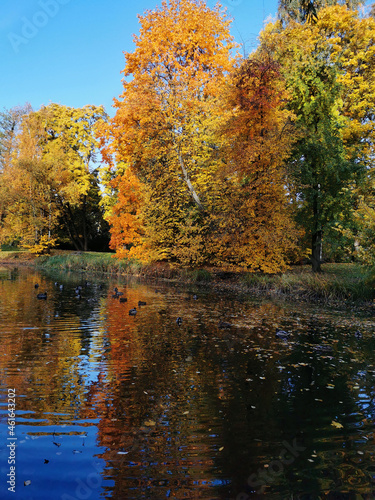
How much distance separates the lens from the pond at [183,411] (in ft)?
Answer: 14.3

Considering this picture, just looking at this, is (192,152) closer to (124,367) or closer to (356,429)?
(124,367)

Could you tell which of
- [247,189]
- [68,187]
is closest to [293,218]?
[247,189]

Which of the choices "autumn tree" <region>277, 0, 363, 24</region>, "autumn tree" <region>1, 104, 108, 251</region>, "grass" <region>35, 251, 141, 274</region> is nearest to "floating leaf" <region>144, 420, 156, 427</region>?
"grass" <region>35, 251, 141, 274</region>

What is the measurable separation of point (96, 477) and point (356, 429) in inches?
138

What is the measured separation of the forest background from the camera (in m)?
23.3

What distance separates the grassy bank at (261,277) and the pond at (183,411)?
7.26 metres

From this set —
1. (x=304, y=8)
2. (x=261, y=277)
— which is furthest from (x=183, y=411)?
(x=304, y=8)

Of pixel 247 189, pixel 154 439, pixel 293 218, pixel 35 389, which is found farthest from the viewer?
pixel 293 218

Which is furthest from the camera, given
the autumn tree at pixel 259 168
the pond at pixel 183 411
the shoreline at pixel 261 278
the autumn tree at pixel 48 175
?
the autumn tree at pixel 48 175

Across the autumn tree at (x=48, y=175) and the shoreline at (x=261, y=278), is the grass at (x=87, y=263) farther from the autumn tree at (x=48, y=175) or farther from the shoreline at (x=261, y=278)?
the autumn tree at (x=48, y=175)

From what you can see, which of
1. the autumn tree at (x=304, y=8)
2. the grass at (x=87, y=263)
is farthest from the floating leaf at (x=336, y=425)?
the autumn tree at (x=304, y=8)

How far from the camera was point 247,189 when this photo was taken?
77.1 ft

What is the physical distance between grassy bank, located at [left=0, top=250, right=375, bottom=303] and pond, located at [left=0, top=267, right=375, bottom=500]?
23.8ft

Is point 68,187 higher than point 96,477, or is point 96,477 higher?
point 68,187
